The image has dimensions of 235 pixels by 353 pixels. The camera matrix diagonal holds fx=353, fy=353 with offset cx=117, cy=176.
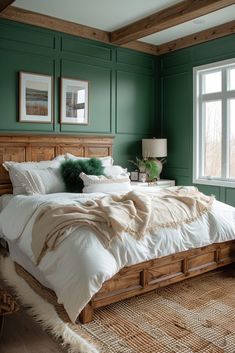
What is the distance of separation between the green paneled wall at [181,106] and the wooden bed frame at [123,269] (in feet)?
3.66

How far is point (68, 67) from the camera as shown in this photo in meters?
4.84

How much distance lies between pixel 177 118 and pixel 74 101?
5.69 ft

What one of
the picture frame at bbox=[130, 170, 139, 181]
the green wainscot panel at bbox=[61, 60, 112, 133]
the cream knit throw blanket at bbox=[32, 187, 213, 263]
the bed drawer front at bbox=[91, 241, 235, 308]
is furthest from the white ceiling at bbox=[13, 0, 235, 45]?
Result: the bed drawer front at bbox=[91, 241, 235, 308]

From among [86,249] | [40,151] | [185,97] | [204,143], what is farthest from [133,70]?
[86,249]

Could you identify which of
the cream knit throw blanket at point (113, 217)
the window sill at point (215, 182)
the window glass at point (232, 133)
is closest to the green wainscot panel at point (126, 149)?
the window sill at point (215, 182)

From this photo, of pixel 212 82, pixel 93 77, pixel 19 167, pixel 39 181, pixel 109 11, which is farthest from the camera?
pixel 212 82

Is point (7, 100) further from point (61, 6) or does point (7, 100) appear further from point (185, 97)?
point (185, 97)

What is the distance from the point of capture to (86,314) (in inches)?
100

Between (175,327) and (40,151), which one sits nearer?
(175,327)

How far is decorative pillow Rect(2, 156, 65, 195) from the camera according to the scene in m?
3.95

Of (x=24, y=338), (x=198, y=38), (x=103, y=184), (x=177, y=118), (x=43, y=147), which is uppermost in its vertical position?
(x=198, y=38)

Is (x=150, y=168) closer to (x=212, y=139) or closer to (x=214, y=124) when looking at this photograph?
(x=212, y=139)

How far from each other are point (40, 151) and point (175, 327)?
286cm

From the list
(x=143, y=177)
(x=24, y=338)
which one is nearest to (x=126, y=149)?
(x=143, y=177)
